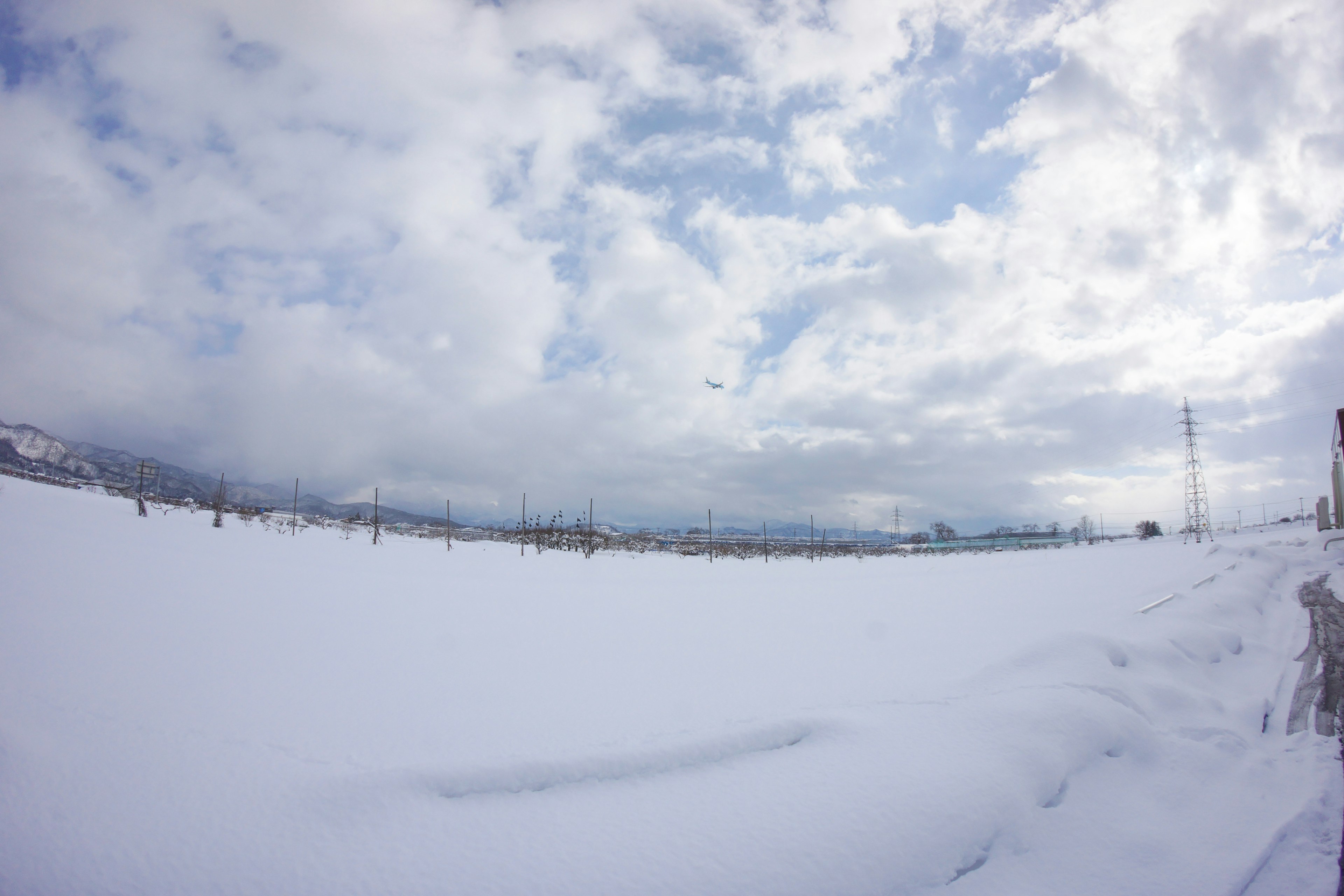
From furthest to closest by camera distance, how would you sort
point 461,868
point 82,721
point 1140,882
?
1. point 82,721
2. point 1140,882
3. point 461,868

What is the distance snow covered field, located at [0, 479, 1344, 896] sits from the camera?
176cm

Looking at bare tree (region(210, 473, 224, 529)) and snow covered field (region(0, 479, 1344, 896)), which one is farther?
bare tree (region(210, 473, 224, 529))

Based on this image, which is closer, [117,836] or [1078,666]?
[117,836]

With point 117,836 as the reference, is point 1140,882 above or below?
below

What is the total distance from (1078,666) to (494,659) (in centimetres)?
462

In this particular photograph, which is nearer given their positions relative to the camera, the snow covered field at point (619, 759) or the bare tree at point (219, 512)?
Answer: the snow covered field at point (619, 759)

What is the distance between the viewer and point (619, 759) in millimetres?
2391

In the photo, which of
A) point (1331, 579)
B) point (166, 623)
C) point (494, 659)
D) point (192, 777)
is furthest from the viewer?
point (1331, 579)

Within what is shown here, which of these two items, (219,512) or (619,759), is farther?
(219,512)

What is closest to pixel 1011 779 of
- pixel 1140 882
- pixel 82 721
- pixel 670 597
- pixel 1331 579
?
pixel 1140 882

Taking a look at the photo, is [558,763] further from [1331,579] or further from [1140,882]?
[1331,579]

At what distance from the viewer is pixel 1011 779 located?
7.27 ft

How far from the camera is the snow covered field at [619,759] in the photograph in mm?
1758

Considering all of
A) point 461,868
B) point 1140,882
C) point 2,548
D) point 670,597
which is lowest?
point 670,597
